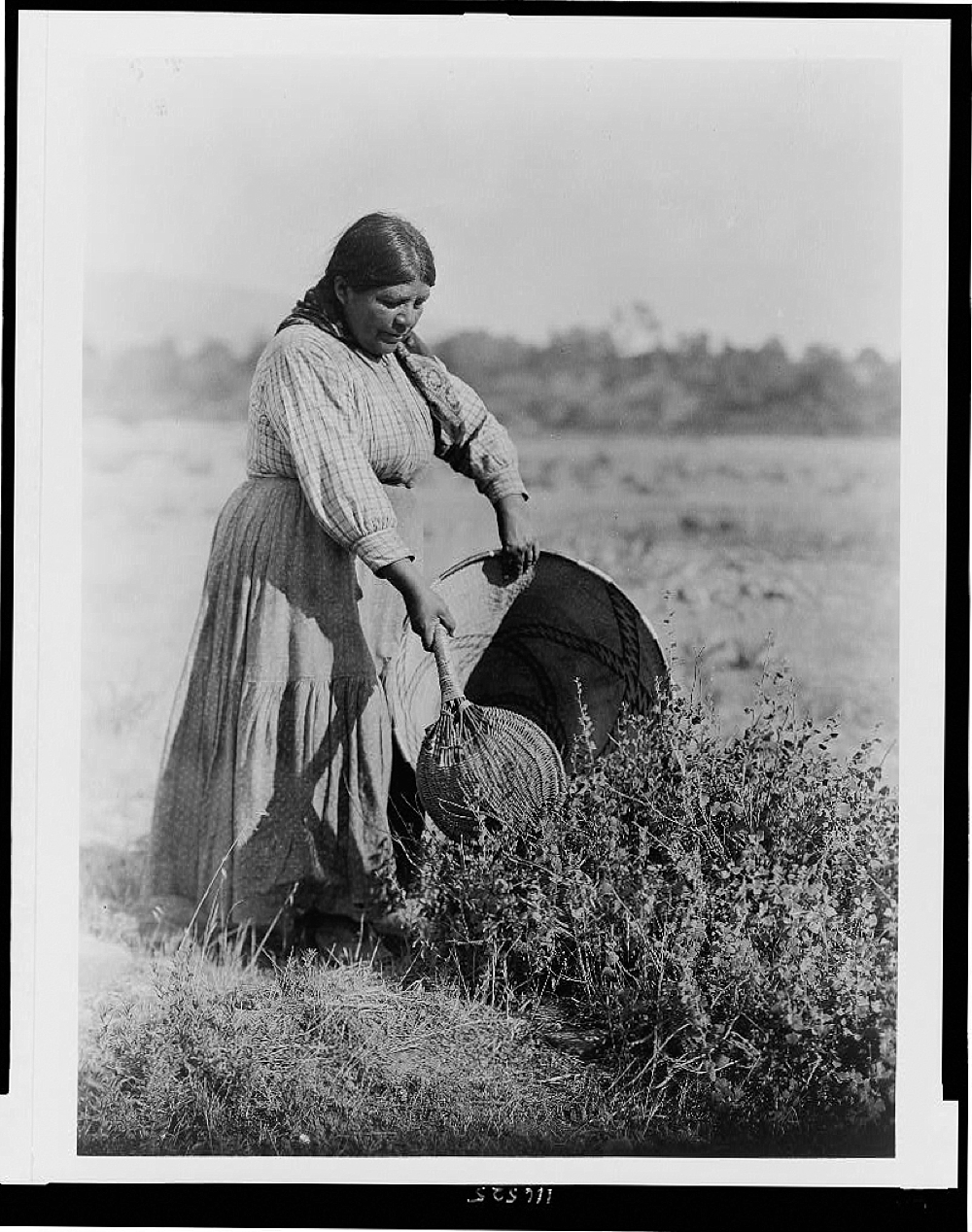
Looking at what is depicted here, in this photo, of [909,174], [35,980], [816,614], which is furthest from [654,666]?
[35,980]

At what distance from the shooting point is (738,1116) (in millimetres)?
4070

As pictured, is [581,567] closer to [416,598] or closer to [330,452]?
[416,598]

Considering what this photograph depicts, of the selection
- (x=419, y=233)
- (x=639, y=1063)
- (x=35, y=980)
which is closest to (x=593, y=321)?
(x=419, y=233)

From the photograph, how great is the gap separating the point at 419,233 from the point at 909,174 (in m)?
1.33

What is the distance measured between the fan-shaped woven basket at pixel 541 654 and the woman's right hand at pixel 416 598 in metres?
0.15

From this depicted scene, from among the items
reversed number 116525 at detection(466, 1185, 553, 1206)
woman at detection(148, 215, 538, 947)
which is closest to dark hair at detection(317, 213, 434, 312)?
woman at detection(148, 215, 538, 947)

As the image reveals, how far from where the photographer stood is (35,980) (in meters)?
4.12

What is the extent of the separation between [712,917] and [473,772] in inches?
29.2

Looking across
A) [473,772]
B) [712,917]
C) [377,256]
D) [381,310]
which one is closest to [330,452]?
[381,310]

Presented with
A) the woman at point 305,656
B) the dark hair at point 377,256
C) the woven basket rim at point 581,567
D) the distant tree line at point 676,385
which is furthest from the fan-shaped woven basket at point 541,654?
the dark hair at point 377,256

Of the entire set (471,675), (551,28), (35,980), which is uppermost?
(551,28)

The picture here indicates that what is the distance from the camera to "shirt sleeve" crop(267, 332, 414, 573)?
13.1ft

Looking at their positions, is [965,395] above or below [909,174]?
below

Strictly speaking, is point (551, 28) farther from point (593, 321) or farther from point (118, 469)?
point (118, 469)
